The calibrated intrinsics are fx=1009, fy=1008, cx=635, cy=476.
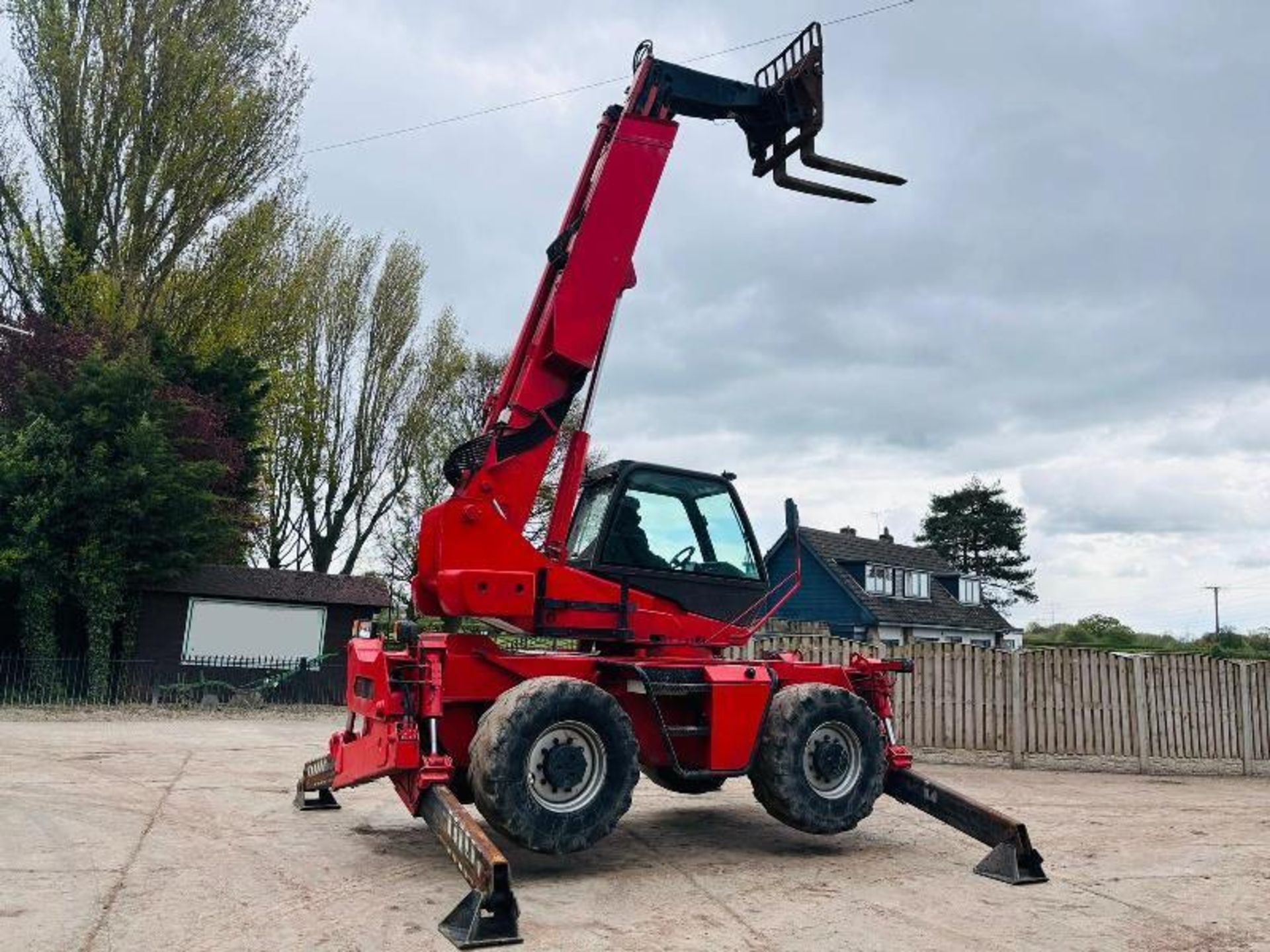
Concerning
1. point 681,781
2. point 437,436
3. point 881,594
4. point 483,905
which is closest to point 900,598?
point 881,594

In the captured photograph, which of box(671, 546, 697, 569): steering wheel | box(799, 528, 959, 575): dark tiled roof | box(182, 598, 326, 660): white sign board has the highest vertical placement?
box(799, 528, 959, 575): dark tiled roof

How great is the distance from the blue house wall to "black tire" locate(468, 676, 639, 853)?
105ft

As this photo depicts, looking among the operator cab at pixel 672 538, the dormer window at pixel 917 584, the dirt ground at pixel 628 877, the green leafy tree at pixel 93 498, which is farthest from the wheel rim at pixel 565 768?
the dormer window at pixel 917 584

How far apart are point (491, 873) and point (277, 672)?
17465 mm

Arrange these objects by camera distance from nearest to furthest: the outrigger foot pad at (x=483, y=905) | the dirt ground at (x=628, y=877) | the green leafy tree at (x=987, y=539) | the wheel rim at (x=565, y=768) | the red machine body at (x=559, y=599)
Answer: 1. the outrigger foot pad at (x=483, y=905)
2. the dirt ground at (x=628, y=877)
3. the wheel rim at (x=565, y=768)
4. the red machine body at (x=559, y=599)
5. the green leafy tree at (x=987, y=539)

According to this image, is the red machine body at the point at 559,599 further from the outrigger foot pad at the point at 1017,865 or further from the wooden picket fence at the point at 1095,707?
the wooden picket fence at the point at 1095,707

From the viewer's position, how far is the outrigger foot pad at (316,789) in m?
8.05

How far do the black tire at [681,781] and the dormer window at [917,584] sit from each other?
3800 centimetres

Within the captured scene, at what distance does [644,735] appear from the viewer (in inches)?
280

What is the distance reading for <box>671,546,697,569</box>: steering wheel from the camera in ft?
24.6

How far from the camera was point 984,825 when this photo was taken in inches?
268

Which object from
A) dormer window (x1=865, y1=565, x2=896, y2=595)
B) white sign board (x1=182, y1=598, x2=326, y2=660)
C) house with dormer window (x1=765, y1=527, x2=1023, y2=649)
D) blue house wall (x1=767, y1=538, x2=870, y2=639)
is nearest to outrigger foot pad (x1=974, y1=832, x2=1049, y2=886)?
white sign board (x1=182, y1=598, x2=326, y2=660)

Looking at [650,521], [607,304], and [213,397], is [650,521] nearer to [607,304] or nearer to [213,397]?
Result: [607,304]

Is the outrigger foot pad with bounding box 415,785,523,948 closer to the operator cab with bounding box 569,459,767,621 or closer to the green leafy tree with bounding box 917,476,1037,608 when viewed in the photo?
the operator cab with bounding box 569,459,767,621
